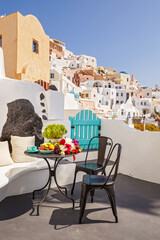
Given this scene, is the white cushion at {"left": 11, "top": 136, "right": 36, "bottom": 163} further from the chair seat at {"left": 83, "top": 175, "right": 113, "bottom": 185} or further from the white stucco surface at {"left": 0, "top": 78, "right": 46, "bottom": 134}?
the chair seat at {"left": 83, "top": 175, "right": 113, "bottom": 185}

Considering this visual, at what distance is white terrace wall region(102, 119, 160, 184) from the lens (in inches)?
190

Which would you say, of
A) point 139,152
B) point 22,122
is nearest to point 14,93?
point 22,122

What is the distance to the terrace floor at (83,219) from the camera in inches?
101

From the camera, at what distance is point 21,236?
250 cm

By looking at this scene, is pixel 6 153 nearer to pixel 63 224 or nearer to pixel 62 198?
pixel 62 198

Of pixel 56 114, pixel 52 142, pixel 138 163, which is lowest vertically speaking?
pixel 138 163

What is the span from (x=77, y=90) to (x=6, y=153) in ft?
87.3

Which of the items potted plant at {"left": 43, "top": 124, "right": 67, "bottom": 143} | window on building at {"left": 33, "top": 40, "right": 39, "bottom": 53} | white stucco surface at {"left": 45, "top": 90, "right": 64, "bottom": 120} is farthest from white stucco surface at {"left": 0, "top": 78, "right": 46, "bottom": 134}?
window on building at {"left": 33, "top": 40, "right": 39, "bottom": 53}

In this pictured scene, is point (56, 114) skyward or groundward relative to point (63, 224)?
skyward

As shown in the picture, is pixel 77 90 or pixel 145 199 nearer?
pixel 145 199

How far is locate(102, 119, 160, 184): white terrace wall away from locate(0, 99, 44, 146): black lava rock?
2192mm

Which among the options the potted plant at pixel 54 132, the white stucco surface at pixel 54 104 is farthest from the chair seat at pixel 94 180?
the white stucco surface at pixel 54 104

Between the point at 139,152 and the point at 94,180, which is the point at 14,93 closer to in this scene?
the point at 94,180

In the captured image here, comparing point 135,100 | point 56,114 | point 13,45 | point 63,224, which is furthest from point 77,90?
point 63,224
